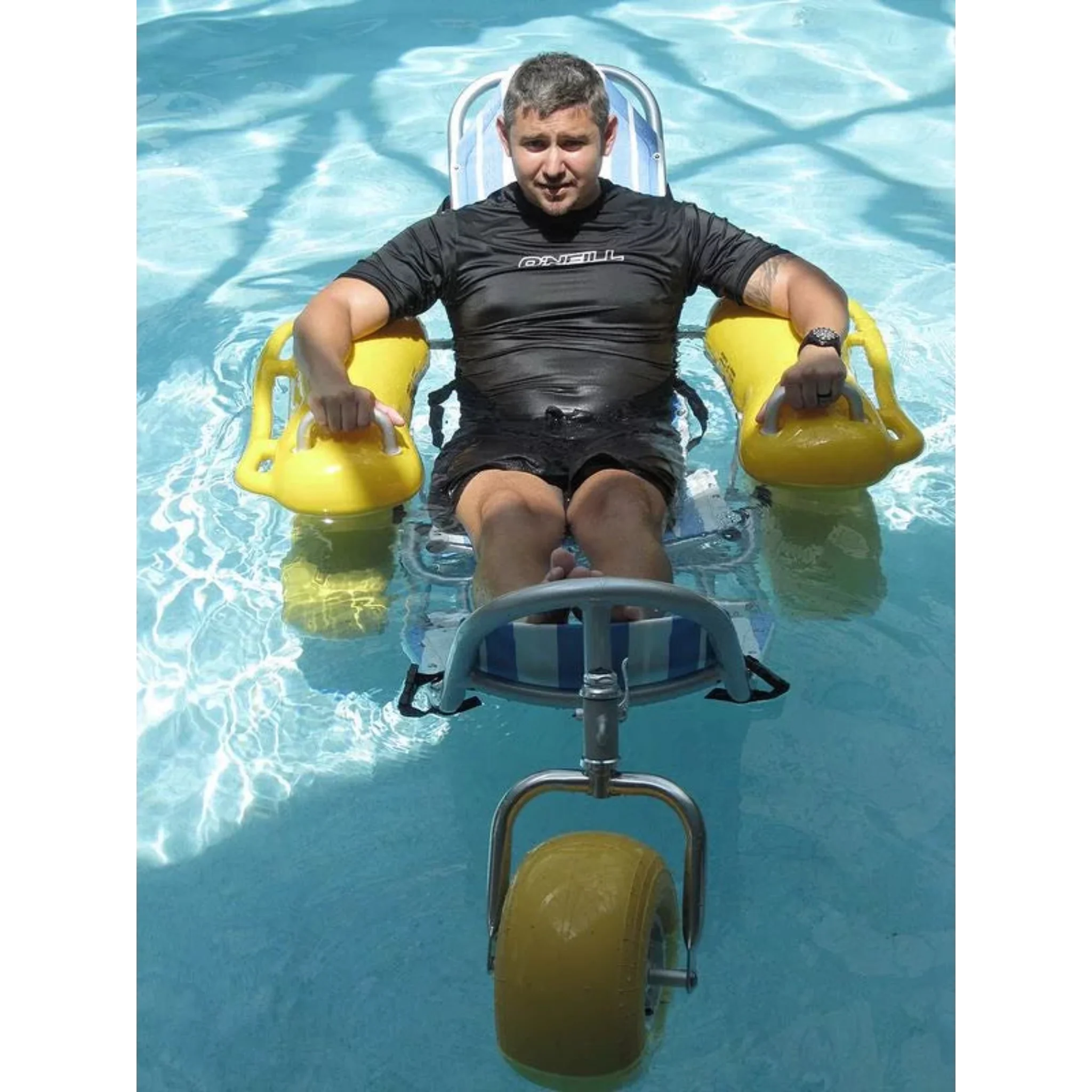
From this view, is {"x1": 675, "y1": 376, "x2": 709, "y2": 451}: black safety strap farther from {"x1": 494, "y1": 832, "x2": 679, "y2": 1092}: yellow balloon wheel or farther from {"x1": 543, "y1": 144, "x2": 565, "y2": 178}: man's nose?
{"x1": 494, "y1": 832, "x2": 679, "y2": 1092}: yellow balloon wheel

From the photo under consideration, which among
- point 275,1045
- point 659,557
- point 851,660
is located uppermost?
point 659,557

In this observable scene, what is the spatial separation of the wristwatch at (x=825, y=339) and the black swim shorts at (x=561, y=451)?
37 cm

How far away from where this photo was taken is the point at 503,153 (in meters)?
4.09

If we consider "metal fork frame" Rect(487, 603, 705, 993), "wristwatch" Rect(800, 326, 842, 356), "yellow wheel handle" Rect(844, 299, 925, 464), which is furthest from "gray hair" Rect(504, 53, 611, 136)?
"metal fork frame" Rect(487, 603, 705, 993)

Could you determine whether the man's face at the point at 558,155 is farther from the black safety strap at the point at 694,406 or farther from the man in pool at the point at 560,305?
the black safety strap at the point at 694,406

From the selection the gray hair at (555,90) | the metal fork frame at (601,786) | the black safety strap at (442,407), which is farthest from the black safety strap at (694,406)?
the metal fork frame at (601,786)

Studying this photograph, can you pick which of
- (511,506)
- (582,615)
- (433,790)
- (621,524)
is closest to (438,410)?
(511,506)

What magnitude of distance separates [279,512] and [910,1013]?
6.73ft

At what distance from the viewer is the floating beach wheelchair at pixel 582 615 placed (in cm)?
200

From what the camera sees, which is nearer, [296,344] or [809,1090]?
[809,1090]
